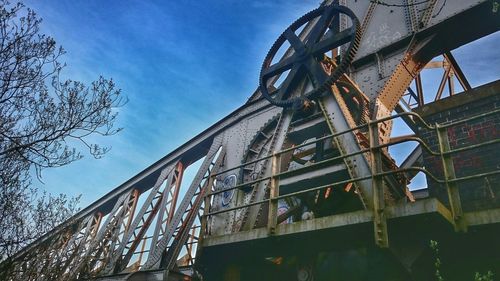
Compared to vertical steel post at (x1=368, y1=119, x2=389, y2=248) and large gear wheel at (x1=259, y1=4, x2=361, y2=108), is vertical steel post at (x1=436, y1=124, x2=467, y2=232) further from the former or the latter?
large gear wheel at (x1=259, y1=4, x2=361, y2=108)

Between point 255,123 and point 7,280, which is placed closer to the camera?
point 7,280

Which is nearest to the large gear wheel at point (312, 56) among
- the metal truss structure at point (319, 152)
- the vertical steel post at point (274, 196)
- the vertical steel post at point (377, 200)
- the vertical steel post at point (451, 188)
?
the metal truss structure at point (319, 152)

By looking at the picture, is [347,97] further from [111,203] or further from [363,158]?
[111,203]

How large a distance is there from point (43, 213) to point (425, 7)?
1147 cm

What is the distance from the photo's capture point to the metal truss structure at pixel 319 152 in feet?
15.5

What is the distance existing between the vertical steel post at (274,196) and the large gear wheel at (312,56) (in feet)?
3.89

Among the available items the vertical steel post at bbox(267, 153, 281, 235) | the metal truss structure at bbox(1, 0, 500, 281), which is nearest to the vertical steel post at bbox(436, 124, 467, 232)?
the metal truss structure at bbox(1, 0, 500, 281)

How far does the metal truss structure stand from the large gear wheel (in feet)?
0.07

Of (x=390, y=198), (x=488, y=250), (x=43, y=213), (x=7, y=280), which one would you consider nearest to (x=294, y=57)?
(x=390, y=198)

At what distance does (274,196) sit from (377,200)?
1454mm

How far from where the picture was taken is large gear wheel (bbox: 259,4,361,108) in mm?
6358

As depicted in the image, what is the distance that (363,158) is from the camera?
5.16 m

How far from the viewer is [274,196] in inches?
212

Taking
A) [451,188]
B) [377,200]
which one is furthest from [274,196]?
[451,188]
